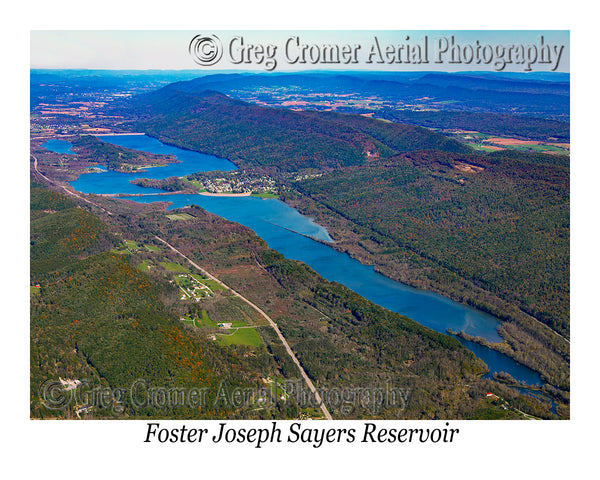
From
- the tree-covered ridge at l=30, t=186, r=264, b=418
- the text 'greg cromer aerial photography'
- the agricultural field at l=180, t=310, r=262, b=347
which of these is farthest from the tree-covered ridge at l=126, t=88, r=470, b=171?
the agricultural field at l=180, t=310, r=262, b=347

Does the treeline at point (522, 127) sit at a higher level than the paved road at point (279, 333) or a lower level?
higher

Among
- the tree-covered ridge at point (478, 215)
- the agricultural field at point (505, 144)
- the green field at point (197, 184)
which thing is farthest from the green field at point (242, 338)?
the agricultural field at point (505, 144)

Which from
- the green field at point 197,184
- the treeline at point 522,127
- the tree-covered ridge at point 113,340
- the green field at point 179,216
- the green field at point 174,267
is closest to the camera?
the tree-covered ridge at point 113,340

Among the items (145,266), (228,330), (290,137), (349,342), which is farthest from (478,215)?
(290,137)

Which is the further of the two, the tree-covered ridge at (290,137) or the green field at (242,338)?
the tree-covered ridge at (290,137)

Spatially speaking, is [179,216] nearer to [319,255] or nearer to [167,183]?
[167,183]

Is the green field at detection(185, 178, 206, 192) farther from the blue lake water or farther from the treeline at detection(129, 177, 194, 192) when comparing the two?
the blue lake water

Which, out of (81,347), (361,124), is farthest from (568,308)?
(361,124)

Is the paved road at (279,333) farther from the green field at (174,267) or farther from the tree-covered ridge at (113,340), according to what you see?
the tree-covered ridge at (113,340)
